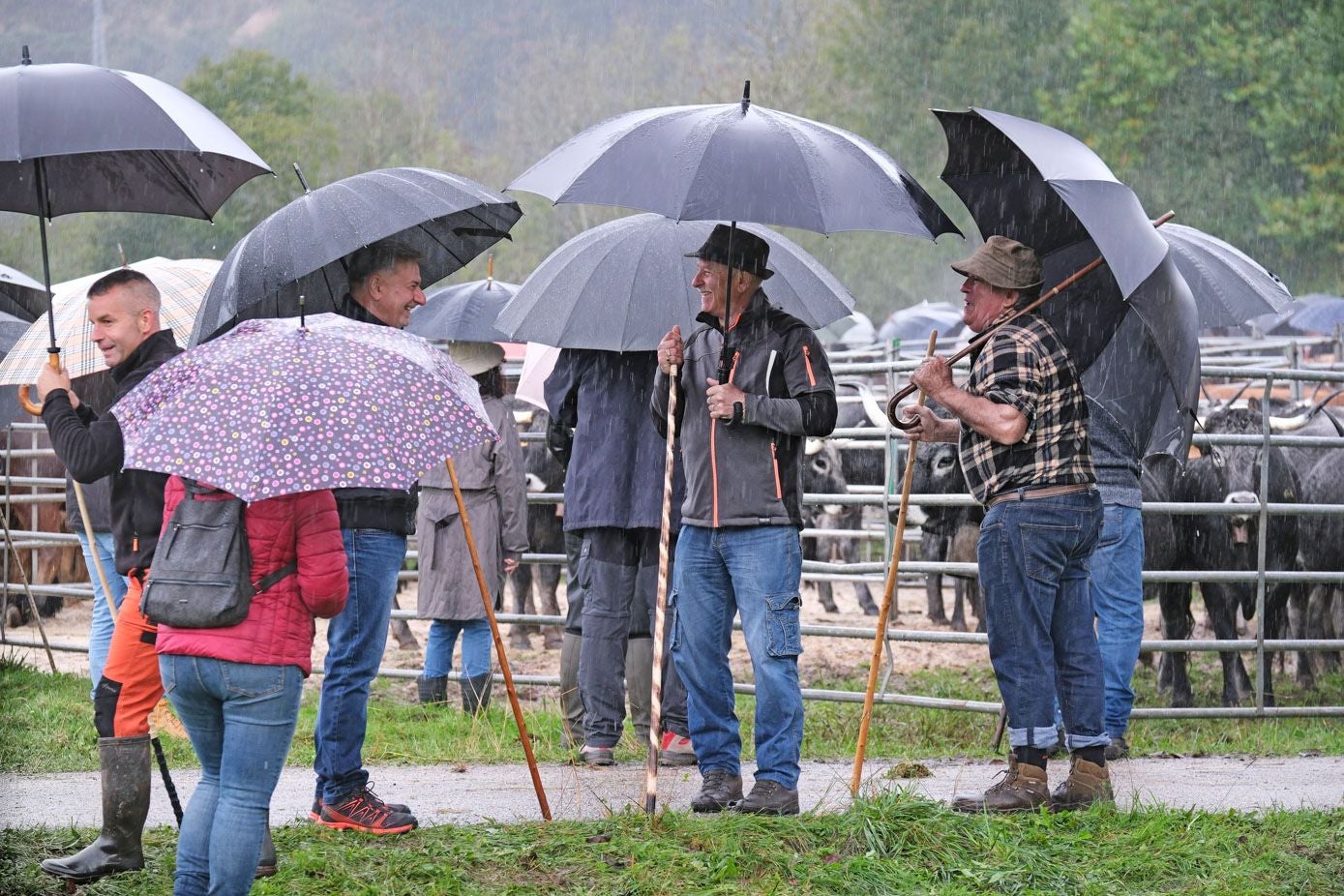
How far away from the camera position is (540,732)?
7.95m

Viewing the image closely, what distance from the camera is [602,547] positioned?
7.11m

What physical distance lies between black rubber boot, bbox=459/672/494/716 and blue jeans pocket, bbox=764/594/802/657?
323cm

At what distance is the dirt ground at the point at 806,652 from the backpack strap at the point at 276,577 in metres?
5.64

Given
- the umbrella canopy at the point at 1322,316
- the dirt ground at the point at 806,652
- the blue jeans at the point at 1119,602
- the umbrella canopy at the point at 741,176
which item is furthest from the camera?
the umbrella canopy at the point at 1322,316

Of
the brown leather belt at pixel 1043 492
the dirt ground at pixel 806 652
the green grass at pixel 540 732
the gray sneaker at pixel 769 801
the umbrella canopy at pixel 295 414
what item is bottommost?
the dirt ground at pixel 806 652

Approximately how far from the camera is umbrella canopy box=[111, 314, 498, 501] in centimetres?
407

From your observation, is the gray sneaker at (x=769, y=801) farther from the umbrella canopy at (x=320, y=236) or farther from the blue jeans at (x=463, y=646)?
the blue jeans at (x=463, y=646)

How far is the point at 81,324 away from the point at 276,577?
114 inches

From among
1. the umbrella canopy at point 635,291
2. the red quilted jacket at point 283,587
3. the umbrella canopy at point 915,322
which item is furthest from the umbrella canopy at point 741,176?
the umbrella canopy at point 915,322

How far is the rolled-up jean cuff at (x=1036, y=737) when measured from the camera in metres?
5.71

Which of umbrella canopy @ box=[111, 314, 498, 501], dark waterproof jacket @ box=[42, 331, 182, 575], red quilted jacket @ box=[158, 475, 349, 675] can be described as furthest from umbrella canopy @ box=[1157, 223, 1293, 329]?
dark waterproof jacket @ box=[42, 331, 182, 575]

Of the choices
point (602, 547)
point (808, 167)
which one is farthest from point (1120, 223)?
point (602, 547)

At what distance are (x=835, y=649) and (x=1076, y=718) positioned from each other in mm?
6340

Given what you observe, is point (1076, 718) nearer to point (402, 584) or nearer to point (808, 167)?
point (808, 167)
